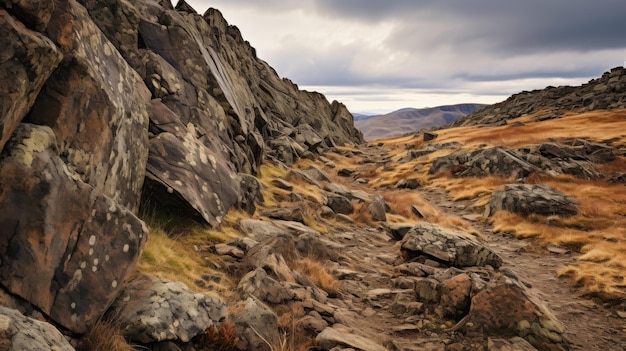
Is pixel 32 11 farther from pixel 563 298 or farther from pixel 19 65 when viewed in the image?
pixel 563 298

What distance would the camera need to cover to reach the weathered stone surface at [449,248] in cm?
1362

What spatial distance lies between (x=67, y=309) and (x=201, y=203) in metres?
6.04

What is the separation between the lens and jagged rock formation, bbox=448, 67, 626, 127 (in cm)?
11238

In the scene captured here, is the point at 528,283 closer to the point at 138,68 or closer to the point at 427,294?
the point at 427,294

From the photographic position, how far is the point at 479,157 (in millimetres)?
39469

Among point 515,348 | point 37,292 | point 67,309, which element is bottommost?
point 515,348

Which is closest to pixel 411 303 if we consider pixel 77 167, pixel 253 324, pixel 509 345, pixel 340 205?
pixel 509 345

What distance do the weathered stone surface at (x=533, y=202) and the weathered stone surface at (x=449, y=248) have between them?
36.6 ft

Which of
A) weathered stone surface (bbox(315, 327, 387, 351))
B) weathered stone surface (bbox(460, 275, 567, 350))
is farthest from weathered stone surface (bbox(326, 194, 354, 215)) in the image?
weathered stone surface (bbox(315, 327, 387, 351))

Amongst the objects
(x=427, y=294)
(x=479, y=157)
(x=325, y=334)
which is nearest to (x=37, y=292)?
(x=325, y=334)

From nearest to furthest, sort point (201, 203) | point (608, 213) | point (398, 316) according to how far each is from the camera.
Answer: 1. point (398, 316)
2. point (201, 203)
3. point (608, 213)

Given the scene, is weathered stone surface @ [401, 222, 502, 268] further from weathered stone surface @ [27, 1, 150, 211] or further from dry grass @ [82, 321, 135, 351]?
dry grass @ [82, 321, 135, 351]

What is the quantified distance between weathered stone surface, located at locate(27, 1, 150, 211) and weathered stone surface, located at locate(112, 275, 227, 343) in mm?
2417

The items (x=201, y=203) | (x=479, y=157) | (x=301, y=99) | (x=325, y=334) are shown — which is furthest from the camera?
(x=301, y=99)
